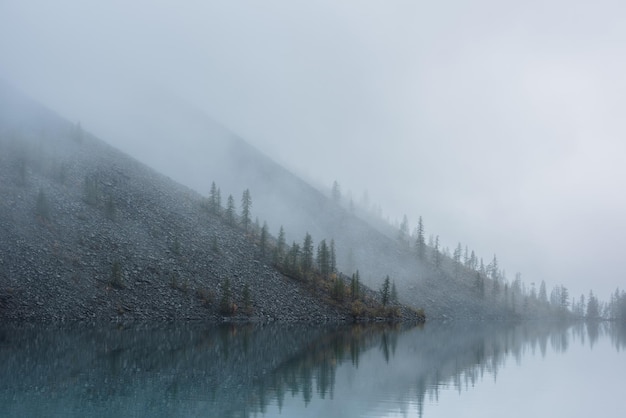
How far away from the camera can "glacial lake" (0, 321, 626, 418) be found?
1157 inches

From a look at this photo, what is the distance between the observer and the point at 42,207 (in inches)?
4119

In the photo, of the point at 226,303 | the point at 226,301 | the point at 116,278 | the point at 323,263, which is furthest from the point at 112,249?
the point at 323,263

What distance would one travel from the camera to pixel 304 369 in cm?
4503

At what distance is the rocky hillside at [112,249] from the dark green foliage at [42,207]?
0.18m

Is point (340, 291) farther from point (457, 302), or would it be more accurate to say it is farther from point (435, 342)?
point (457, 302)

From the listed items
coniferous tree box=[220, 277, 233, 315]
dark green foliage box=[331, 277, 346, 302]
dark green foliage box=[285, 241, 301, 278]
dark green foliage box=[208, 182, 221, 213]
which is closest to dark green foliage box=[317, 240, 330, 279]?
dark green foliage box=[285, 241, 301, 278]

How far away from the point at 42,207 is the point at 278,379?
3211 inches

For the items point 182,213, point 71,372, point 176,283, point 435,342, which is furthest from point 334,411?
point 182,213

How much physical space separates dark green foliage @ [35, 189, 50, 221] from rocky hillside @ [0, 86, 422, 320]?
0.58 ft

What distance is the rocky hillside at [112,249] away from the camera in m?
90.1

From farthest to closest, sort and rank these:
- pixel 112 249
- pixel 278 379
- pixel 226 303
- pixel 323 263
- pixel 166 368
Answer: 1. pixel 323 263
2. pixel 112 249
3. pixel 226 303
4. pixel 166 368
5. pixel 278 379

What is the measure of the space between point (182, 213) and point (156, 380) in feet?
346

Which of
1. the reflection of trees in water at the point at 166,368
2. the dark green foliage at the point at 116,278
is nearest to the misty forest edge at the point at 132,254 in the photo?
the dark green foliage at the point at 116,278

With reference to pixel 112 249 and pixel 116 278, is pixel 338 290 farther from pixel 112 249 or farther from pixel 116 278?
pixel 116 278
